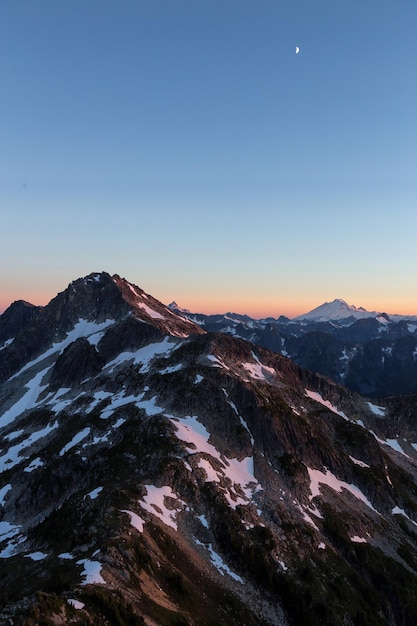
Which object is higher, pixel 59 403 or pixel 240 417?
pixel 59 403

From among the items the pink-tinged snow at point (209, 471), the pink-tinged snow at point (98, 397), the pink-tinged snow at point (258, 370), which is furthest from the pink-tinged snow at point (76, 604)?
the pink-tinged snow at point (258, 370)

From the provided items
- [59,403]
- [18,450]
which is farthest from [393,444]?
[18,450]

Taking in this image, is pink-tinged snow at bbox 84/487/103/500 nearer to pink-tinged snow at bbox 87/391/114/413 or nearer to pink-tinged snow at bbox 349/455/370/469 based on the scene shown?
pink-tinged snow at bbox 87/391/114/413

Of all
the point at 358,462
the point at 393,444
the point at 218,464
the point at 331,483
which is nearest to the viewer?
the point at 218,464

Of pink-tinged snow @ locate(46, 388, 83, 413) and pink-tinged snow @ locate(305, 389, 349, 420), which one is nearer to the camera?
pink-tinged snow @ locate(46, 388, 83, 413)

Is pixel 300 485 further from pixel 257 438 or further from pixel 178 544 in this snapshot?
pixel 178 544

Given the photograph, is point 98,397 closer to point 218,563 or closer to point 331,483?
point 331,483

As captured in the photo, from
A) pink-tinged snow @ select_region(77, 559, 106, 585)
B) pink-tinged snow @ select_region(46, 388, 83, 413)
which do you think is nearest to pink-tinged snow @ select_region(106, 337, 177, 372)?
pink-tinged snow @ select_region(46, 388, 83, 413)
